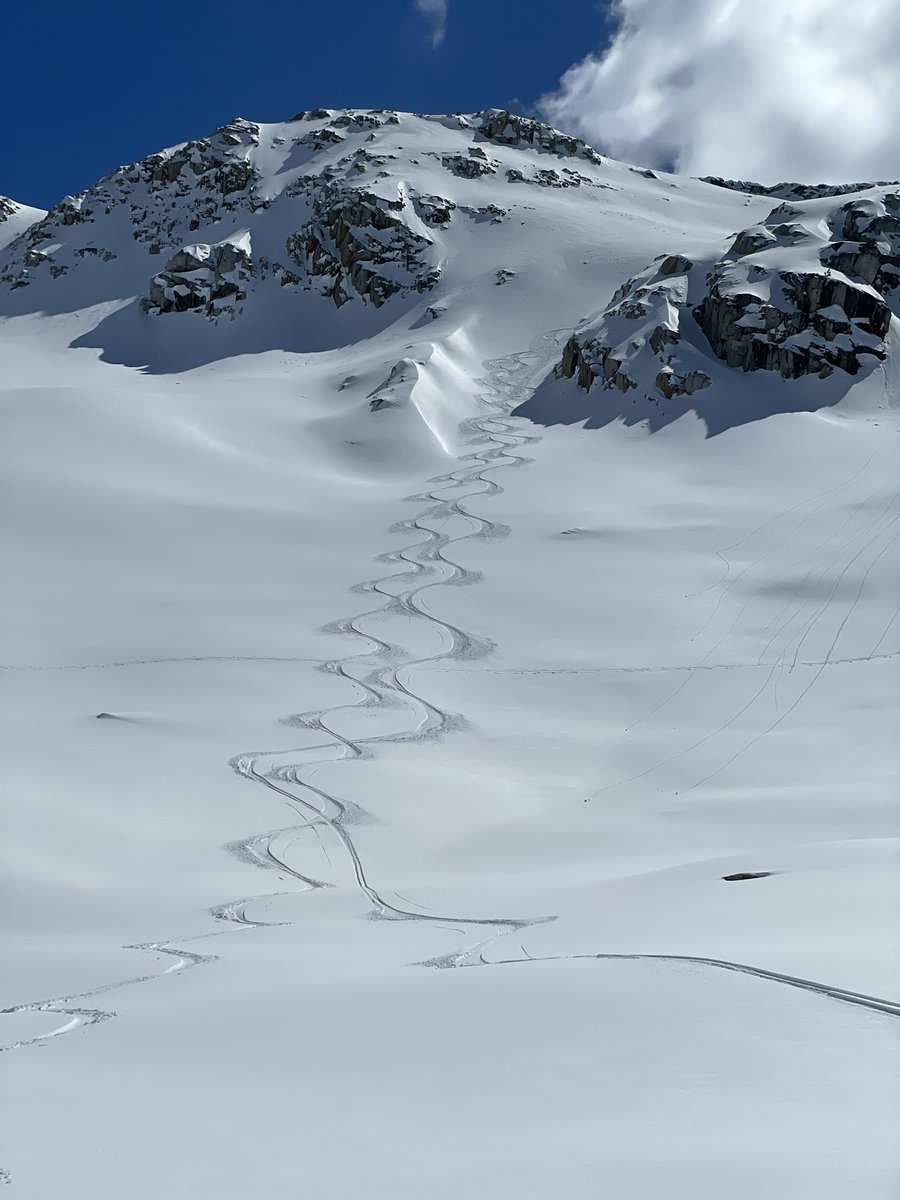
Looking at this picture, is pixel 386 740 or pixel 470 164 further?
pixel 470 164

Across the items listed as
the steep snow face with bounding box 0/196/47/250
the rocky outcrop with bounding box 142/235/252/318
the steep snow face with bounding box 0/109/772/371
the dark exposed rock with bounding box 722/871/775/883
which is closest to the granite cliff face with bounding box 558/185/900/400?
the steep snow face with bounding box 0/109/772/371

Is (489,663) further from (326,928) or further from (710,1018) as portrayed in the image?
(710,1018)

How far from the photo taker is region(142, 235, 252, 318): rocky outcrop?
76.7m

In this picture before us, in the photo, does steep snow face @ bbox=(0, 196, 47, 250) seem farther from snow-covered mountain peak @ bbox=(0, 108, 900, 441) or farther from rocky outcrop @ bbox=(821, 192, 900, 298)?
rocky outcrop @ bbox=(821, 192, 900, 298)

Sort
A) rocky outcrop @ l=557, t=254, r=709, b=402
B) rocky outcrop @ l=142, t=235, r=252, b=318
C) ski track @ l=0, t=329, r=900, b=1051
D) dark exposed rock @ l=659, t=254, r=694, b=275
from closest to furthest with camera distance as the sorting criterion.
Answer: ski track @ l=0, t=329, r=900, b=1051 < rocky outcrop @ l=557, t=254, r=709, b=402 < dark exposed rock @ l=659, t=254, r=694, b=275 < rocky outcrop @ l=142, t=235, r=252, b=318

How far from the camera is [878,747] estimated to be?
17500 mm

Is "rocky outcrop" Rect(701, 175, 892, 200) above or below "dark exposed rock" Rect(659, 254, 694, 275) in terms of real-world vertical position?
above

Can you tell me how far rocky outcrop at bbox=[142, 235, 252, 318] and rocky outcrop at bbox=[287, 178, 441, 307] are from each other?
5.09 m

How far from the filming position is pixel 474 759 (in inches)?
716

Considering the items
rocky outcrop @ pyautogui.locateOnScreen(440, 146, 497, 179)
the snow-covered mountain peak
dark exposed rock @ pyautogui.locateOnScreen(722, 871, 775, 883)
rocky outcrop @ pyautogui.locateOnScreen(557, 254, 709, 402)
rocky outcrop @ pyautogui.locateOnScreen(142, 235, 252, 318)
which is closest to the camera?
dark exposed rock @ pyautogui.locateOnScreen(722, 871, 775, 883)

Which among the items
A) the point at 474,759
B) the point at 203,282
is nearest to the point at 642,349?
the point at 474,759

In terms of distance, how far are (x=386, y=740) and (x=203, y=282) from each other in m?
68.0

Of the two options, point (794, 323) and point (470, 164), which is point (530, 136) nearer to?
point (470, 164)

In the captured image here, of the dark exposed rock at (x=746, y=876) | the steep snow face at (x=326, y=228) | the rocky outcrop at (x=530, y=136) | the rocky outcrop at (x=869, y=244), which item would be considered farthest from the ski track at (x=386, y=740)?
the rocky outcrop at (x=530, y=136)
